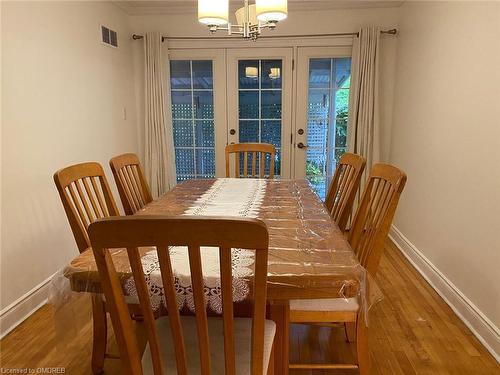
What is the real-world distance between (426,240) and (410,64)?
160 cm

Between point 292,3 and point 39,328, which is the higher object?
point 292,3

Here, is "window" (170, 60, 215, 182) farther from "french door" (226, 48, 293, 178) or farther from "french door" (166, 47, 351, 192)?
"french door" (226, 48, 293, 178)

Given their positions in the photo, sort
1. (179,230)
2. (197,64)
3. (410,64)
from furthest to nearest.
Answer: (197,64)
(410,64)
(179,230)

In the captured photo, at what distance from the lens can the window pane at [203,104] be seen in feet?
13.0

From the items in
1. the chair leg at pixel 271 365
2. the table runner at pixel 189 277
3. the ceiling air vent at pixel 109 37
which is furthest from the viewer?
the ceiling air vent at pixel 109 37

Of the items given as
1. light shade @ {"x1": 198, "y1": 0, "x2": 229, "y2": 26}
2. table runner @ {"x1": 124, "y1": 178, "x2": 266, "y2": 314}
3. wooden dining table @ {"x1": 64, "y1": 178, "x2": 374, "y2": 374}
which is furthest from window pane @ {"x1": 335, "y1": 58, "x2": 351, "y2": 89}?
table runner @ {"x1": 124, "y1": 178, "x2": 266, "y2": 314}

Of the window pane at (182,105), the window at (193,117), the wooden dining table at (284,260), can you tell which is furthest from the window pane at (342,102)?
the wooden dining table at (284,260)

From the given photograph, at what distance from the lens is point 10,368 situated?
1757mm

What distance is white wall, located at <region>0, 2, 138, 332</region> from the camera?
2098 millimetres

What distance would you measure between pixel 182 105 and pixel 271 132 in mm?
1045

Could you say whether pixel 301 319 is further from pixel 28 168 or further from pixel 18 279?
pixel 28 168

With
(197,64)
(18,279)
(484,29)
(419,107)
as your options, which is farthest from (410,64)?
(18,279)

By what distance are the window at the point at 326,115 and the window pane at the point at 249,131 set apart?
1.89 feet

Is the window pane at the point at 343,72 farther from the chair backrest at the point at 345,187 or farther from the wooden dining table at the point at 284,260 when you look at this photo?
the wooden dining table at the point at 284,260
